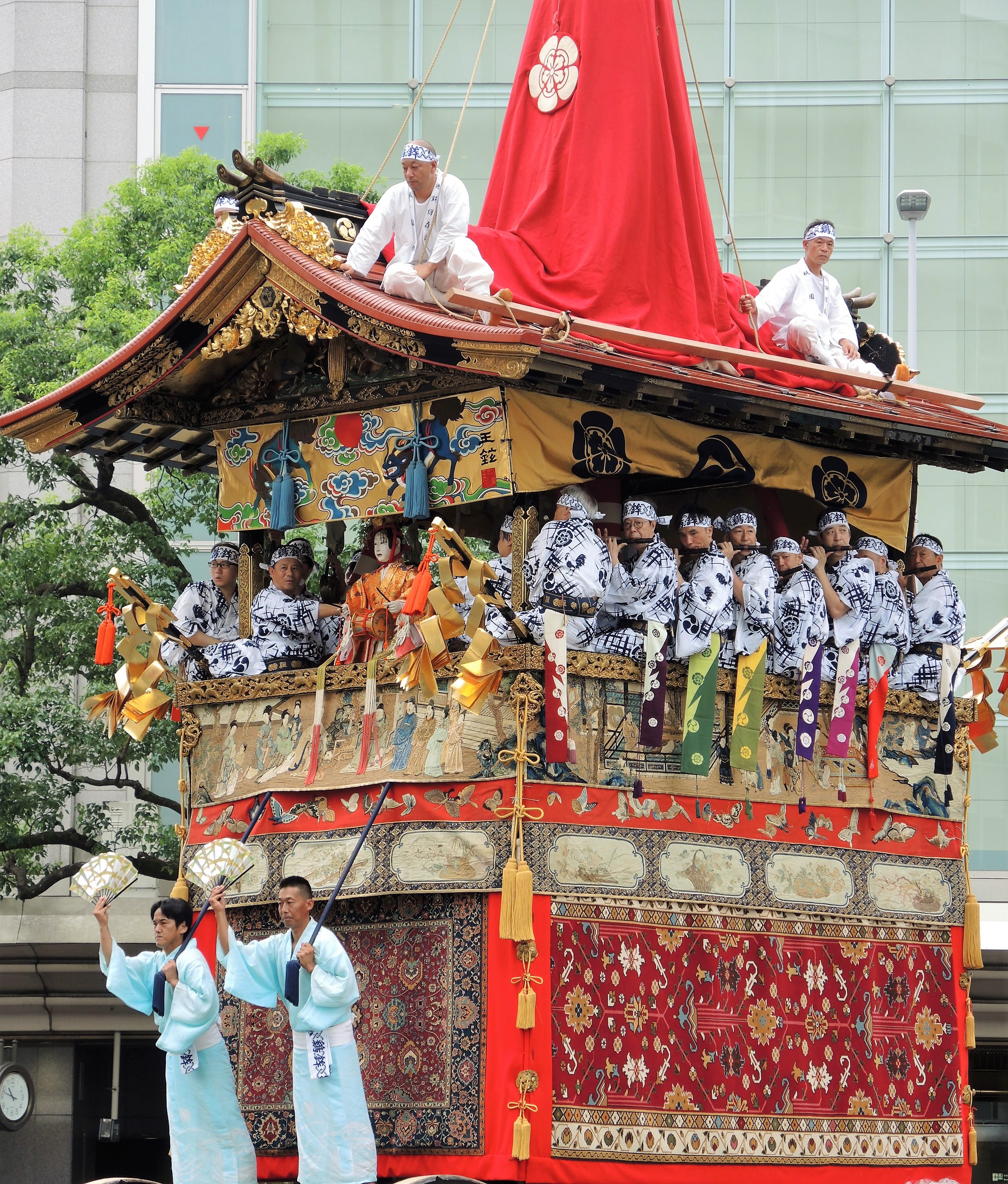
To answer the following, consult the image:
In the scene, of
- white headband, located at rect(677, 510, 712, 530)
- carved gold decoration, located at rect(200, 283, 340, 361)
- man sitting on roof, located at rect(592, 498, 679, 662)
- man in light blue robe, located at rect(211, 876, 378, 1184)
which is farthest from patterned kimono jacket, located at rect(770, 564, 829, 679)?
man in light blue robe, located at rect(211, 876, 378, 1184)

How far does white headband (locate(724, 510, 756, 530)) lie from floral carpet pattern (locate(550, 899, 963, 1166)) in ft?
7.69

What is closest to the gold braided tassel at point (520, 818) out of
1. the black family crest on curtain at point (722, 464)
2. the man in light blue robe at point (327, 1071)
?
the man in light blue robe at point (327, 1071)

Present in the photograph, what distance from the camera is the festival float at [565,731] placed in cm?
1059

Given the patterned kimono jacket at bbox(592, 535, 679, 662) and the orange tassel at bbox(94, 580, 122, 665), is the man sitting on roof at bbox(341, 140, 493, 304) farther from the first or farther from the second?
the orange tassel at bbox(94, 580, 122, 665)

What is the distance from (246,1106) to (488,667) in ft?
10.4

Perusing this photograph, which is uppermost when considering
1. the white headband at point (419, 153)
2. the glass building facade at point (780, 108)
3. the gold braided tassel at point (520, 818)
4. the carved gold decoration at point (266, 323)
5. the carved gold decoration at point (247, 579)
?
the glass building facade at point (780, 108)

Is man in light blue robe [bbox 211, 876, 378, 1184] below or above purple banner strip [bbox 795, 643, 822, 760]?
below

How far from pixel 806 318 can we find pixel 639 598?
3.03 meters

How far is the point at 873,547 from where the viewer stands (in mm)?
12523

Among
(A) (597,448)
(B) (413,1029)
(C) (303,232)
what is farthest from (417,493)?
(B) (413,1029)

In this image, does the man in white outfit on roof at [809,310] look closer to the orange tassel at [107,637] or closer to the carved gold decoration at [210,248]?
the carved gold decoration at [210,248]

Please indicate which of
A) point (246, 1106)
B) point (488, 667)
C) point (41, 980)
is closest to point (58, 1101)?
point (41, 980)

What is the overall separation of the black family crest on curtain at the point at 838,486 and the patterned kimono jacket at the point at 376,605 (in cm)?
272

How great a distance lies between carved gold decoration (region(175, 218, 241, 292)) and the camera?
12.2 metres
